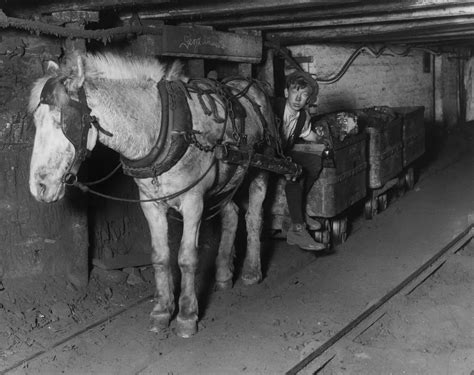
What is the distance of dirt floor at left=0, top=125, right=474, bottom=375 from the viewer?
468 cm

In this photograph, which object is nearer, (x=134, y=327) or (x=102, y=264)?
(x=134, y=327)

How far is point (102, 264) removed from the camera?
6324 millimetres

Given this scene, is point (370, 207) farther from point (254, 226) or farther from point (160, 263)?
point (160, 263)

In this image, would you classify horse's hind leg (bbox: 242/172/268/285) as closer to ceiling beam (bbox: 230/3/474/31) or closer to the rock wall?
the rock wall

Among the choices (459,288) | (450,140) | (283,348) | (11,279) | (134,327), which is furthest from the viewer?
(450,140)

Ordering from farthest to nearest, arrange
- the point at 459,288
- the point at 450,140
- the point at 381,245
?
1. the point at 450,140
2. the point at 381,245
3. the point at 459,288

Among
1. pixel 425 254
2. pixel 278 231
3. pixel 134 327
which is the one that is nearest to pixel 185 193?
pixel 134 327

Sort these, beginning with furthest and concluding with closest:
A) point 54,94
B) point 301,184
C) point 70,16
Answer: point 301,184, point 70,16, point 54,94

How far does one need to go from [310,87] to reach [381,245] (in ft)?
8.71

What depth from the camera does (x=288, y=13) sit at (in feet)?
21.9

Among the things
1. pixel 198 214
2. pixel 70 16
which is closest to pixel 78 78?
pixel 198 214

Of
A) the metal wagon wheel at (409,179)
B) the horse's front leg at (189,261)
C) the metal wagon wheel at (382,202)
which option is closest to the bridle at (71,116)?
the horse's front leg at (189,261)

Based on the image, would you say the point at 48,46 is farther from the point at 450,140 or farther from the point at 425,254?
the point at 450,140

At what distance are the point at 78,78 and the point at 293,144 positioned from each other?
339 centimetres
